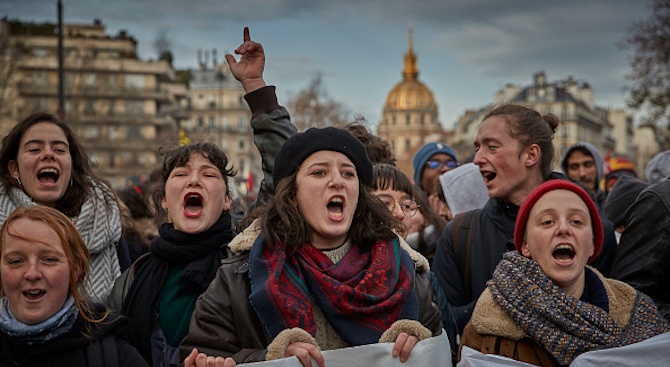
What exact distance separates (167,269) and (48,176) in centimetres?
125

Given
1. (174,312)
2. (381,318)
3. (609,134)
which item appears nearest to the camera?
(381,318)

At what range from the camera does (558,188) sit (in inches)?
162

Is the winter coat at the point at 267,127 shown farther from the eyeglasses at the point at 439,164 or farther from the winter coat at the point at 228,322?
the eyeglasses at the point at 439,164

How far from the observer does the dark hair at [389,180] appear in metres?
5.55

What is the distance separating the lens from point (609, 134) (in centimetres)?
14075

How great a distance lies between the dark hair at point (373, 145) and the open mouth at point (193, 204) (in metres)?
1.68

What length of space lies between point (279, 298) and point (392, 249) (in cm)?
62

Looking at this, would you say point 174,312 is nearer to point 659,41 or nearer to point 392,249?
point 392,249

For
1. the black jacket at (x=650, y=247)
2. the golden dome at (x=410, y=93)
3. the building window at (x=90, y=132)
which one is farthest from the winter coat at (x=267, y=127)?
the golden dome at (x=410, y=93)

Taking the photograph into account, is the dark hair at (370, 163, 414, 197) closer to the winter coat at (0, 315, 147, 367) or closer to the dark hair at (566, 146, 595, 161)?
the winter coat at (0, 315, 147, 367)

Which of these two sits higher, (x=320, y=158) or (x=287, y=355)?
(x=320, y=158)

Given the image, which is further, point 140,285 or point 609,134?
point 609,134

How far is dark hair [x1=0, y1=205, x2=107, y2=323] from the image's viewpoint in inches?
149

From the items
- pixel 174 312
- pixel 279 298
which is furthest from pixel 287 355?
pixel 174 312
